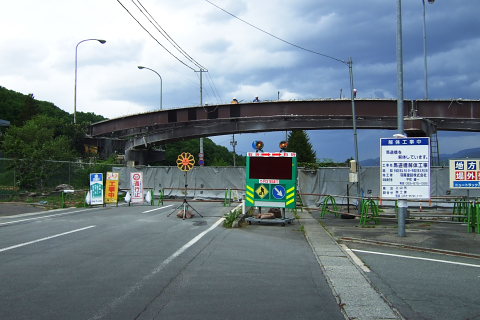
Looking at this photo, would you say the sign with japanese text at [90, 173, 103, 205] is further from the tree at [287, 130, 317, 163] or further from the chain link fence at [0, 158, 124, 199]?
the tree at [287, 130, 317, 163]

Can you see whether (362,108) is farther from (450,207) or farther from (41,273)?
(41,273)

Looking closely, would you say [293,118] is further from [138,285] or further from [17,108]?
[17,108]

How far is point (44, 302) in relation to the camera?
18.6ft

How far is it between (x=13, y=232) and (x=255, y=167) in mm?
8372

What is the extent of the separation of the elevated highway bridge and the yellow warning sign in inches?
732

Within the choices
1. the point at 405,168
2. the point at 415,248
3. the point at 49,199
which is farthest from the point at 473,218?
the point at 49,199

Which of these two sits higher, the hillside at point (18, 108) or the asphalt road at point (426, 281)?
the hillside at point (18, 108)

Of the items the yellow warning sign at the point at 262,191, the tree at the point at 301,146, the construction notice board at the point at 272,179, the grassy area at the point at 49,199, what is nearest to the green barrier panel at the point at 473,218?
the construction notice board at the point at 272,179

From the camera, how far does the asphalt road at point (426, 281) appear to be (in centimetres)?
570

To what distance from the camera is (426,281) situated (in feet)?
23.9

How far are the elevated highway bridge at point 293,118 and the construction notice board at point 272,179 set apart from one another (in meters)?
18.1

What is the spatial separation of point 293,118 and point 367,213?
24836 mm

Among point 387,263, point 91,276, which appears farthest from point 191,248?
point 387,263

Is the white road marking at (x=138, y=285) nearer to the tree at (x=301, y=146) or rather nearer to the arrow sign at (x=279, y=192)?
the arrow sign at (x=279, y=192)
